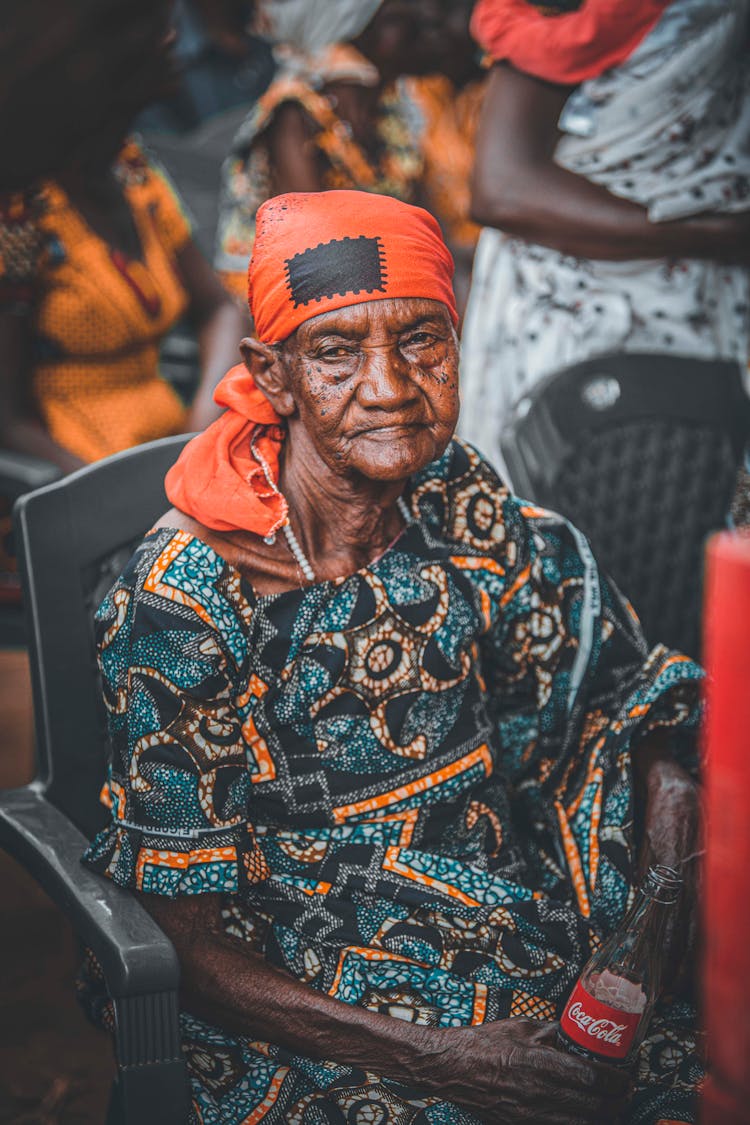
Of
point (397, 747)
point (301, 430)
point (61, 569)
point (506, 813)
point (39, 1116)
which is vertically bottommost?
point (39, 1116)

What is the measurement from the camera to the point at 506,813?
1854mm

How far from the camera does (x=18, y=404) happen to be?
3.19 metres

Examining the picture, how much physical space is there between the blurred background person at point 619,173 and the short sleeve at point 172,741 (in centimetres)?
155

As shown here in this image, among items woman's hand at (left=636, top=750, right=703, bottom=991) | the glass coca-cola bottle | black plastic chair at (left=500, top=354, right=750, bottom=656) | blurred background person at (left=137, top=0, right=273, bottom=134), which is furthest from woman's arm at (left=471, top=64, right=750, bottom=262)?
blurred background person at (left=137, top=0, right=273, bottom=134)

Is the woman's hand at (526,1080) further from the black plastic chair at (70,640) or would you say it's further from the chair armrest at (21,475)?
the chair armrest at (21,475)

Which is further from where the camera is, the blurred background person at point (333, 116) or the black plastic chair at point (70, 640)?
the blurred background person at point (333, 116)

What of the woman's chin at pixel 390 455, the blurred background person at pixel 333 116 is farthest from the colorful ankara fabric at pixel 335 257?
the blurred background person at pixel 333 116

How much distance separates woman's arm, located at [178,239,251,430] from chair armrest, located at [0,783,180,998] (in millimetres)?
2082

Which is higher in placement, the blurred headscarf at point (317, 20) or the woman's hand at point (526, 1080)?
the blurred headscarf at point (317, 20)

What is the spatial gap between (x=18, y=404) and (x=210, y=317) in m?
0.85

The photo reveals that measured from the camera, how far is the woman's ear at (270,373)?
5.59 feet

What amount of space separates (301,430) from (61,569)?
1.65 feet

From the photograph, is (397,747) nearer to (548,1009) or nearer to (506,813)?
(506,813)

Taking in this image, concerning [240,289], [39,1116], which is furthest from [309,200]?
[240,289]
